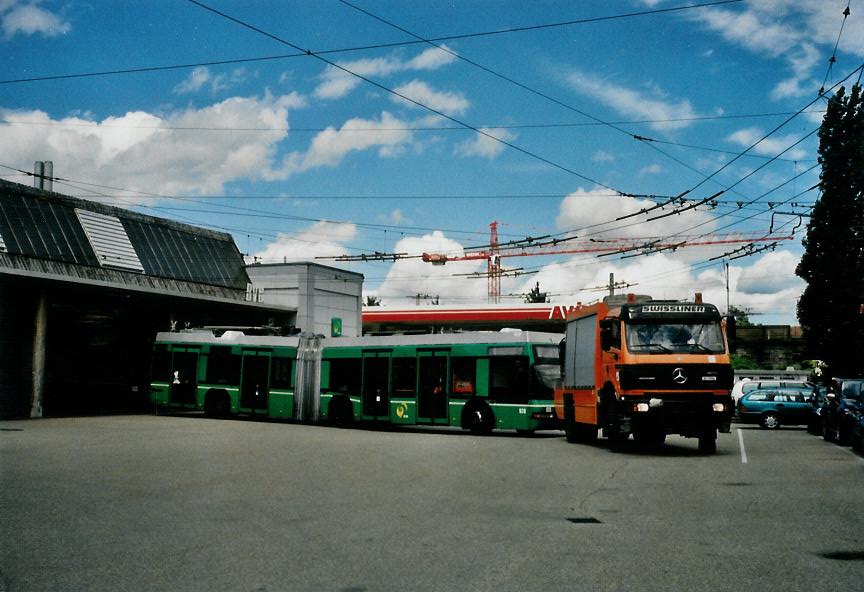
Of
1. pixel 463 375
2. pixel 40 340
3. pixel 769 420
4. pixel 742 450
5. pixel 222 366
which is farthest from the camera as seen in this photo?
pixel 222 366

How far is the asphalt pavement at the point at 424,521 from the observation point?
265 inches

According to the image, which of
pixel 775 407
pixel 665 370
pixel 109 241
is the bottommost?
pixel 775 407

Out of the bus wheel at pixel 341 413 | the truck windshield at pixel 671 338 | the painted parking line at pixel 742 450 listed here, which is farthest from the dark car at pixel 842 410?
the bus wheel at pixel 341 413

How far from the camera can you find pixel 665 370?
18328 millimetres

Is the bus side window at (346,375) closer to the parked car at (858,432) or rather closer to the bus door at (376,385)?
the bus door at (376,385)

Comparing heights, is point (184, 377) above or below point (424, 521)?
above

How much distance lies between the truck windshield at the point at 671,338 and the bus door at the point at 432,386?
908 cm

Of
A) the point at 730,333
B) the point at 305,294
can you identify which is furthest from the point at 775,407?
the point at 305,294

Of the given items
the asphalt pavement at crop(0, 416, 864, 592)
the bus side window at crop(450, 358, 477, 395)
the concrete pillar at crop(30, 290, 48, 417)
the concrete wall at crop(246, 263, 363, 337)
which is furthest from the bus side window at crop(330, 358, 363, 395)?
the concrete wall at crop(246, 263, 363, 337)

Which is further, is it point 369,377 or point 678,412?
point 369,377

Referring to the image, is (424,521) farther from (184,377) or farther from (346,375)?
(184,377)

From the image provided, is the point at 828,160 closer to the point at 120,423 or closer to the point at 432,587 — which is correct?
the point at 120,423

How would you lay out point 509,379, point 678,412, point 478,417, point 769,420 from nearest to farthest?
1. point 678,412
2. point 509,379
3. point 478,417
4. point 769,420

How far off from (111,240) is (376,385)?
54.3 ft
